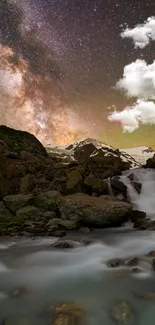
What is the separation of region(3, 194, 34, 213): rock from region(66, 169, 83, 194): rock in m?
2.28

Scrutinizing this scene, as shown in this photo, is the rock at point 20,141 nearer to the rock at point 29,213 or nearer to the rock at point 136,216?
the rock at point 29,213

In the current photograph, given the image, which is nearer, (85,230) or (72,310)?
(72,310)

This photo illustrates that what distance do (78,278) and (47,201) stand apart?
7.09 metres

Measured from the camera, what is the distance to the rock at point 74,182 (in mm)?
16594


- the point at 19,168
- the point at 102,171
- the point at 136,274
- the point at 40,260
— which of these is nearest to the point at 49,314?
the point at 136,274

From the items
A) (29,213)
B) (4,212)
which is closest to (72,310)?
(29,213)

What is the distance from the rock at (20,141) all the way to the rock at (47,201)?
13617 millimetres

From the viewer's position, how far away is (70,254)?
1015 cm

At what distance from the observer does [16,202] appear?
14.9 metres

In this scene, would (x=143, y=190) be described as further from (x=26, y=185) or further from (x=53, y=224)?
(x=53, y=224)

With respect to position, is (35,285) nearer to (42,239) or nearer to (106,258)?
(106,258)

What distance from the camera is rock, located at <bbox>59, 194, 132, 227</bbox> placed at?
522 inches

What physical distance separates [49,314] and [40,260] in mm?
3859

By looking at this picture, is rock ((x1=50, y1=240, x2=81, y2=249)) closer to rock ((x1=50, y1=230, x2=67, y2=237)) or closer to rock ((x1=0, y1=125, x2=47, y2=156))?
rock ((x1=50, y1=230, x2=67, y2=237))
